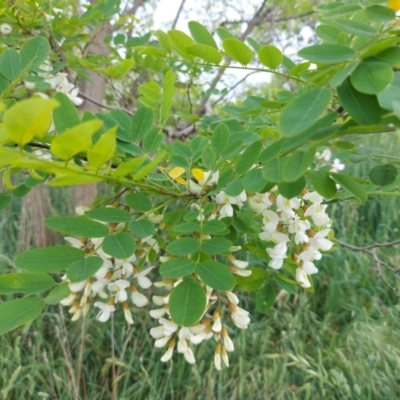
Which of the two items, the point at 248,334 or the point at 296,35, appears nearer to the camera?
the point at 248,334

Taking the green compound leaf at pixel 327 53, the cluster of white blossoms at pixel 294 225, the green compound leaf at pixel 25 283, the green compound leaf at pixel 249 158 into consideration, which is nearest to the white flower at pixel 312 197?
the cluster of white blossoms at pixel 294 225

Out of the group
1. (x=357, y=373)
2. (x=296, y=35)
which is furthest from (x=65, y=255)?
(x=296, y=35)

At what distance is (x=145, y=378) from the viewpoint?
1328 mm

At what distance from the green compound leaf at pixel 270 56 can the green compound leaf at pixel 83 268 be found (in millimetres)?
273

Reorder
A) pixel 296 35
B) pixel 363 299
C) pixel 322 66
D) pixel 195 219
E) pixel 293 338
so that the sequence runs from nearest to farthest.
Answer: pixel 322 66
pixel 195 219
pixel 293 338
pixel 363 299
pixel 296 35

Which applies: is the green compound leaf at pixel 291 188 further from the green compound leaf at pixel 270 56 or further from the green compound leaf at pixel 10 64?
the green compound leaf at pixel 10 64

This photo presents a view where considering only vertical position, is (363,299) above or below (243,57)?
below

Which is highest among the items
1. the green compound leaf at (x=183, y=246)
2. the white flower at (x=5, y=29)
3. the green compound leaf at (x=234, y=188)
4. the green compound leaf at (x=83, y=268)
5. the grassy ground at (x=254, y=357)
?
the white flower at (x=5, y=29)

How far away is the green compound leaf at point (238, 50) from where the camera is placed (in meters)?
0.47

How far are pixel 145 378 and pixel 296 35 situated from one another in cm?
203

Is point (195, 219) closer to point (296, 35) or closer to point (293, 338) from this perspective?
point (293, 338)

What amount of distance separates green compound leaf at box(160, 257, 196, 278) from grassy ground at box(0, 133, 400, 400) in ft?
2.71

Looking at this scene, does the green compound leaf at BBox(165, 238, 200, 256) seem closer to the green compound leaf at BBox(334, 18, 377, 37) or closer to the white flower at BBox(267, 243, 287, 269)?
the white flower at BBox(267, 243, 287, 269)

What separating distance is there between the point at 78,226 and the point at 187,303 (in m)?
0.14
